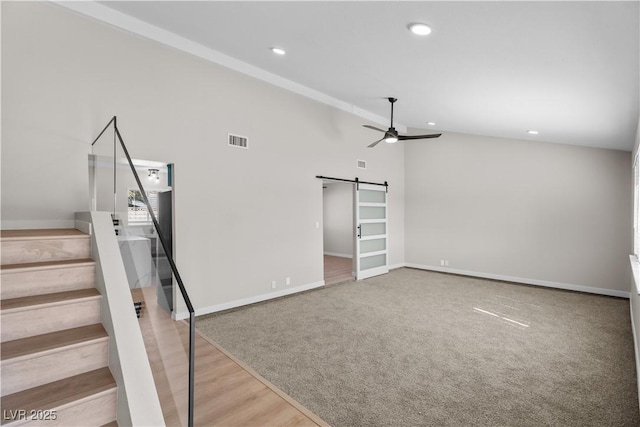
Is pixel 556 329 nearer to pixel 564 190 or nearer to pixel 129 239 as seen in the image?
pixel 564 190

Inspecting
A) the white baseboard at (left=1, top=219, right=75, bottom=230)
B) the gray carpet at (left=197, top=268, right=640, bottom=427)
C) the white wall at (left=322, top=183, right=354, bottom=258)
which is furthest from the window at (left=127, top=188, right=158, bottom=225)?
the white wall at (left=322, top=183, right=354, bottom=258)

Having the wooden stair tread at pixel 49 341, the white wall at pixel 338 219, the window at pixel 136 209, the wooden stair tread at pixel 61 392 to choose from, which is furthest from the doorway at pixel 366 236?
the wooden stair tread at pixel 61 392

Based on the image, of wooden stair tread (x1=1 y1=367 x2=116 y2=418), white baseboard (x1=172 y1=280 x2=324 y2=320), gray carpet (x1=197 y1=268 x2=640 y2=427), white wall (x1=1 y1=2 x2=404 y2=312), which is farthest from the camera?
white baseboard (x1=172 y1=280 x2=324 y2=320)

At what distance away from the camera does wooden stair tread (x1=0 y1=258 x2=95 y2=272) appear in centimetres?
211

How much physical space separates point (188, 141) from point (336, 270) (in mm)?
4814

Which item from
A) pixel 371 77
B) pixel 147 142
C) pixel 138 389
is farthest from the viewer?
pixel 371 77

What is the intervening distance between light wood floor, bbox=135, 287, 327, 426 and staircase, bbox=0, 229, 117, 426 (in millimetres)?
279

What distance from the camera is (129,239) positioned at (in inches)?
96.1

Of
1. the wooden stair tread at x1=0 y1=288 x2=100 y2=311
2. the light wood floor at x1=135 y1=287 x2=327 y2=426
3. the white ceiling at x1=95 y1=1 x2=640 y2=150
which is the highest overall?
the white ceiling at x1=95 y1=1 x2=640 y2=150

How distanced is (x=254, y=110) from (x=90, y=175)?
258 centimetres

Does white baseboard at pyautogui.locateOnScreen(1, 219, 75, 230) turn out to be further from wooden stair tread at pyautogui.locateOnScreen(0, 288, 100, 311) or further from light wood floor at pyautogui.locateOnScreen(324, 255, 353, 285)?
light wood floor at pyautogui.locateOnScreen(324, 255, 353, 285)

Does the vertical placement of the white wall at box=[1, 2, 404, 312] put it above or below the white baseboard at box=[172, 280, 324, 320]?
above

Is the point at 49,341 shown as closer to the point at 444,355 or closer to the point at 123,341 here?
the point at 123,341

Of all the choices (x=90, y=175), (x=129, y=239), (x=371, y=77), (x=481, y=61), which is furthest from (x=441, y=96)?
(x=90, y=175)
